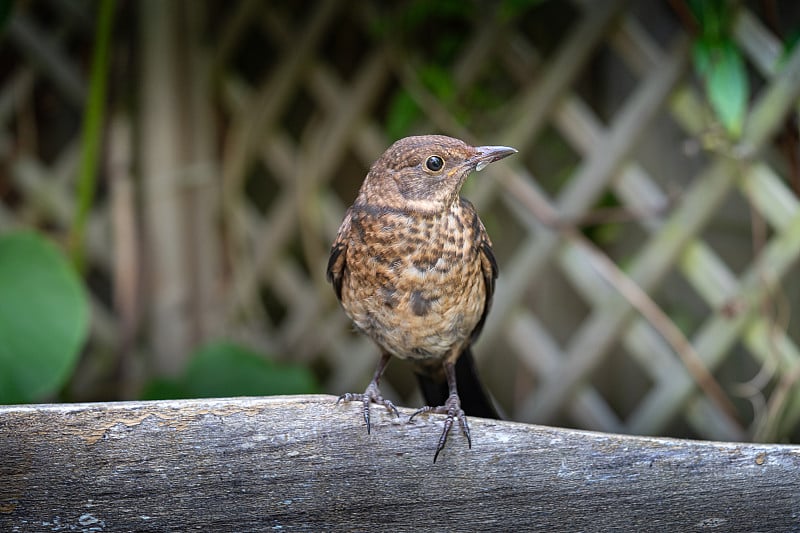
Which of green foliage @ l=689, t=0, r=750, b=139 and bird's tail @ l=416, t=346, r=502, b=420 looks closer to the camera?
bird's tail @ l=416, t=346, r=502, b=420

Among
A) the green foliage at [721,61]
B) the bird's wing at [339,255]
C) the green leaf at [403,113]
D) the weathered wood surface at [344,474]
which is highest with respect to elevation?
the green foliage at [721,61]

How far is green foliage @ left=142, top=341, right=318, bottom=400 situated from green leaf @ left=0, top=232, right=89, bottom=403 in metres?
0.51

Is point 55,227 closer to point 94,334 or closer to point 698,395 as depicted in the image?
point 94,334

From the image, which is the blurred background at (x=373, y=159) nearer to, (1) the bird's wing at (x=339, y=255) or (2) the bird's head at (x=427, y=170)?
(1) the bird's wing at (x=339, y=255)

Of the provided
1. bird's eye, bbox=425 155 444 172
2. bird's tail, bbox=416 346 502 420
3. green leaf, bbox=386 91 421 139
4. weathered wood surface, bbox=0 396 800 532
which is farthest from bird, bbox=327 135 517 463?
green leaf, bbox=386 91 421 139

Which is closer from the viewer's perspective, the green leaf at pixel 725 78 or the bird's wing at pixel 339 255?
the bird's wing at pixel 339 255

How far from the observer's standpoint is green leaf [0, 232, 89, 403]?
65.6 inches

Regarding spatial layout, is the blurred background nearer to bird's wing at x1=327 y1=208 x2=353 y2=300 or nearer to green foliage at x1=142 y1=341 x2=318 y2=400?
green foliage at x1=142 y1=341 x2=318 y2=400

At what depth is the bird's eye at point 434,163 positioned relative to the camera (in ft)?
3.94

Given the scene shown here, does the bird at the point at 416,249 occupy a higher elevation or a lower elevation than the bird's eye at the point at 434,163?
lower

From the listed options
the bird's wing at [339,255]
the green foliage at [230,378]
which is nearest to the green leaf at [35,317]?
the green foliage at [230,378]

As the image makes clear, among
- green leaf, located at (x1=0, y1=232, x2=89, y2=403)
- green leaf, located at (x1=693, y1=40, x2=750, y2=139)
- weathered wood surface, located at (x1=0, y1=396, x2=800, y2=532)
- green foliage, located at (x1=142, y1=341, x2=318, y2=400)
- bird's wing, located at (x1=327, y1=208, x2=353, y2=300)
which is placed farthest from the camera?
green foliage, located at (x1=142, y1=341, x2=318, y2=400)

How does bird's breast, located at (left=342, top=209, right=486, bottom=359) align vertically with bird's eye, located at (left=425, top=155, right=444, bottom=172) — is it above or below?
below

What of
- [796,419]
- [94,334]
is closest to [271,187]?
[94,334]
